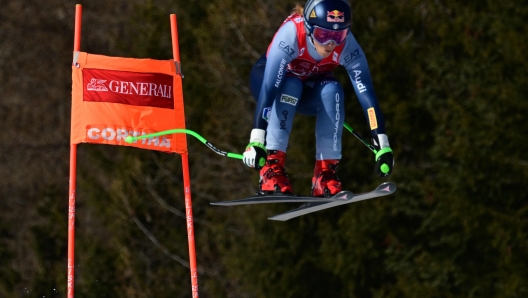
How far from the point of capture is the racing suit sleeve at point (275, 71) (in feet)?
22.2

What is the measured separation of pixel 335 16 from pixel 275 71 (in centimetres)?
47

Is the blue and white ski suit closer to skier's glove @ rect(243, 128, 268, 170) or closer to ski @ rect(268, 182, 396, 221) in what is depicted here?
skier's glove @ rect(243, 128, 268, 170)

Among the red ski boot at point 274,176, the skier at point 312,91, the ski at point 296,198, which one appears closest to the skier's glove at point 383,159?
the skier at point 312,91

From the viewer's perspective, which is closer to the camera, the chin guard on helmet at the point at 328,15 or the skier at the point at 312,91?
the chin guard on helmet at the point at 328,15

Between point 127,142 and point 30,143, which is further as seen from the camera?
point 30,143

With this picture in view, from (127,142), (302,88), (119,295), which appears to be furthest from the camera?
(119,295)

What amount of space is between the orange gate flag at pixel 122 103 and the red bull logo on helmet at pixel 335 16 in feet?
6.28

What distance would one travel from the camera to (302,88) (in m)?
7.12

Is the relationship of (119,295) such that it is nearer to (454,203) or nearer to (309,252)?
(309,252)

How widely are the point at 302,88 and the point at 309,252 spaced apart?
20.0 feet

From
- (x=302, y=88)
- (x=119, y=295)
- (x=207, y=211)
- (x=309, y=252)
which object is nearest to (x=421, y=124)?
(x=309, y=252)

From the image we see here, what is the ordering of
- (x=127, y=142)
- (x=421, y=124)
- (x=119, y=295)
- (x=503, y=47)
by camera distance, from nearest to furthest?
(x=127, y=142) → (x=503, y=47) → (x=421, y=124) → (x=119, y=295)

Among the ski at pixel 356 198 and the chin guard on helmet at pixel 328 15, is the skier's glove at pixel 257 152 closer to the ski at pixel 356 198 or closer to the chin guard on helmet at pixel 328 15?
the ski at pixel 356 198

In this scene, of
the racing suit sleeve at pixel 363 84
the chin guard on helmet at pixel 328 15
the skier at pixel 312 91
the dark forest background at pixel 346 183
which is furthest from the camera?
the dark forest background at pixel 346 183
